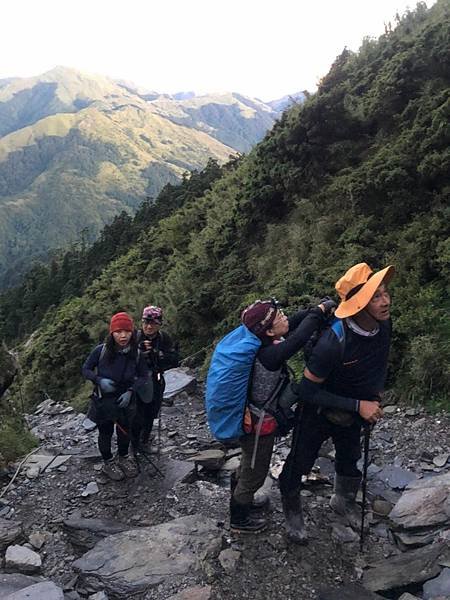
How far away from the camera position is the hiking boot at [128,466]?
6652 mm

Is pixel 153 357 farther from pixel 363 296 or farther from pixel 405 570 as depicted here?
pixel 405 570

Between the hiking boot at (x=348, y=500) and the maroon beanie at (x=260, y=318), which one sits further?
the hiking boot at (x=348, y=500)

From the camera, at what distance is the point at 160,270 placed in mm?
21203

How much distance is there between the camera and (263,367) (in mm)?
4367

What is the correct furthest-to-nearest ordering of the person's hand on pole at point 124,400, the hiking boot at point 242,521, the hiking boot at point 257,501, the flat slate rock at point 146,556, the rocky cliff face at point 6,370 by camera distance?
1. the rocky cliff face at point 6,370
2. the person's hand on pole at point 124,400
3. the hiking boot at point 257,501
4. the hiking boot at point 242,521
5. the flat slate rock at point 146,556

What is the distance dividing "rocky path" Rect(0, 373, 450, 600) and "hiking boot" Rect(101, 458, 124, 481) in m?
0.10

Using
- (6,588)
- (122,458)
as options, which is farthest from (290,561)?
(122,458)

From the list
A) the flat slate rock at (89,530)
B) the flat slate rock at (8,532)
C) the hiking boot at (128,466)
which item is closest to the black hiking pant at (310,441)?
the flat slate rock at (89,530)

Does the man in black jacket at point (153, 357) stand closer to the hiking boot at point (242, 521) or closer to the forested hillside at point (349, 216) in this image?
the hiking boot at point (242, 521)

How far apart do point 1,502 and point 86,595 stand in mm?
2443

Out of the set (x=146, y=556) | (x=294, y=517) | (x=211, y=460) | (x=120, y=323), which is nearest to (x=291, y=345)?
(x=294, y=517)

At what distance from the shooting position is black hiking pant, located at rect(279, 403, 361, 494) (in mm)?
4477

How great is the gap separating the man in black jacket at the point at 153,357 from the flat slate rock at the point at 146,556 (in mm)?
1899

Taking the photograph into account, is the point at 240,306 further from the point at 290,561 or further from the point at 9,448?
the point at 290,561
